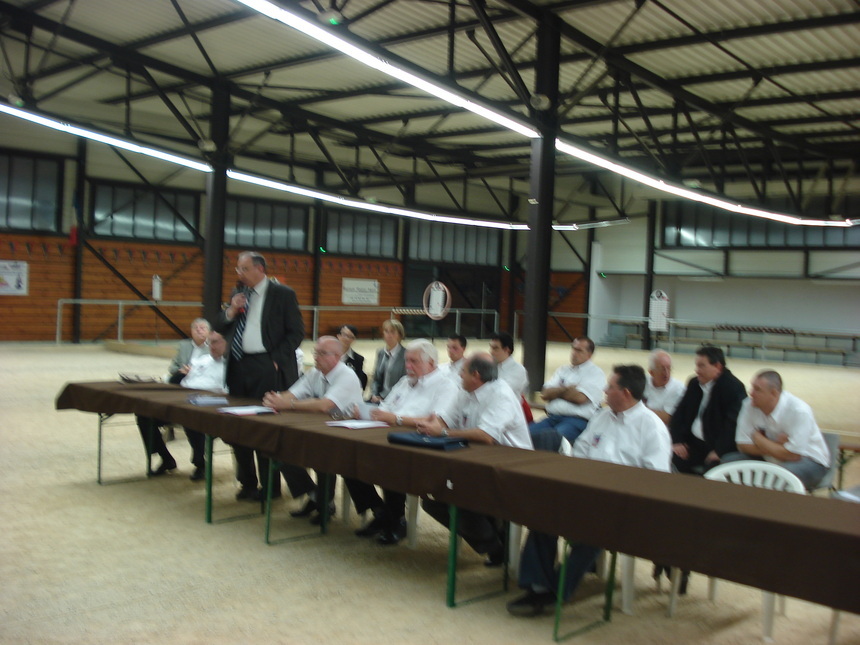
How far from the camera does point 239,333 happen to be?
17.0 ft

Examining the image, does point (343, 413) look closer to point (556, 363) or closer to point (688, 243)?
point (556, 363)

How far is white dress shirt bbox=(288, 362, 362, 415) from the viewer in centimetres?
473

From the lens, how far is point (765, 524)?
2412 mm

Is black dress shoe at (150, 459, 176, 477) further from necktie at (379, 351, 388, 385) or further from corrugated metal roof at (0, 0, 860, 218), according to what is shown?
corrugated metal roof at (0, 0, 860, 218)

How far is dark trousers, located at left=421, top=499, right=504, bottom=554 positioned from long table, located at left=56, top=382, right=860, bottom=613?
1.17 feet

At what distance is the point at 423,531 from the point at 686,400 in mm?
1899

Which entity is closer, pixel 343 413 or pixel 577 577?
pixel 577 577

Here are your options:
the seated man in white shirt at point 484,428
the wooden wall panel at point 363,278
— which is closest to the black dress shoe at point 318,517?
the seated man in white shirt at point 484,428

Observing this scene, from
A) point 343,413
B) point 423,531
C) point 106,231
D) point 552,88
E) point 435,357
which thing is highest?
point 552,88

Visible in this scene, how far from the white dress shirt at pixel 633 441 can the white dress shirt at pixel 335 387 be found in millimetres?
1615

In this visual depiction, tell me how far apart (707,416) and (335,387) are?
7.73 feet

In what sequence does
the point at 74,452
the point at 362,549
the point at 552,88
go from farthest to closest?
the point at 552,88
the point at 74,452
the point at 362,549

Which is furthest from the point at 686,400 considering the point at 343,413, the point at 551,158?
the point at 551,158

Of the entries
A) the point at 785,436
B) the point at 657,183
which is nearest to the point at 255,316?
the point at 785,436
